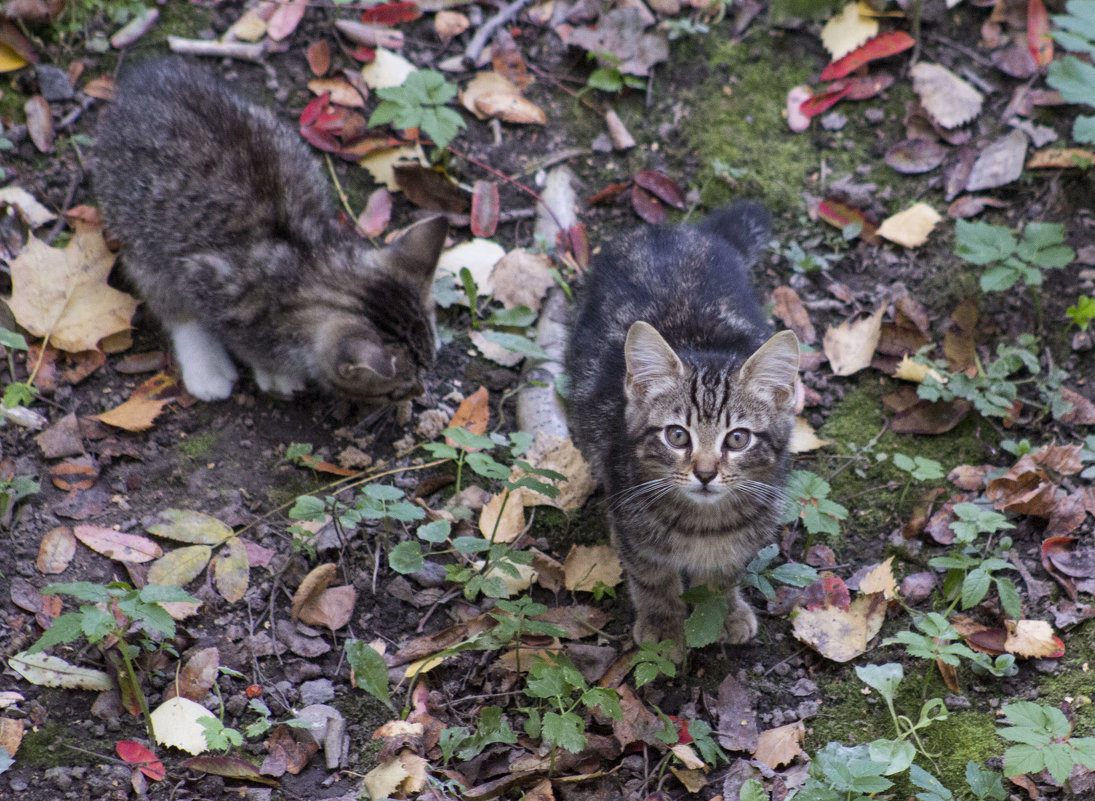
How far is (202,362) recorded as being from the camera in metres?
4.27

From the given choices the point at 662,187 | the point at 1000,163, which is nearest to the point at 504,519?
the point at 662,187

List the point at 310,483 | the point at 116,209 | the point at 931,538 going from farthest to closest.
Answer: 1. the point at 116,209
2. the point at 310,483
3. the point at 931,538

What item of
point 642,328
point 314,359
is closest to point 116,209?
point 314,359

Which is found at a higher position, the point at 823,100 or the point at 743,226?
the point at 823,100

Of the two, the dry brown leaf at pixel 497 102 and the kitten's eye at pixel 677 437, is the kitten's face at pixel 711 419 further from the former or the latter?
the dry brown leaf at pixel 497 102

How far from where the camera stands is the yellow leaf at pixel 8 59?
4.81 meters

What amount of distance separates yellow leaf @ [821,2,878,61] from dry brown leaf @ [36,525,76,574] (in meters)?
4.12

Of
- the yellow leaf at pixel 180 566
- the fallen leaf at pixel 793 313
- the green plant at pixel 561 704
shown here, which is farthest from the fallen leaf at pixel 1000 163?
the yellow leaf at pixel 180 566

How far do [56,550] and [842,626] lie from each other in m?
2.69

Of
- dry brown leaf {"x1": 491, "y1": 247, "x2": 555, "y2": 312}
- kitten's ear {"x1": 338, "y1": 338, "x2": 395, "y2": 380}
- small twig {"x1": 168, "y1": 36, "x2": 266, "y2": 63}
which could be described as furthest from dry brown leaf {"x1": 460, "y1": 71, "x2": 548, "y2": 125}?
kitten's ear {"x1": 338, "y1": 338, "x2": 395, "y2": 380}

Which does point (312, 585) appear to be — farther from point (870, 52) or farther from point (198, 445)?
point (870, 52)

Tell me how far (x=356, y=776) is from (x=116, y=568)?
1.18m

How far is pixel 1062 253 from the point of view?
4.01m

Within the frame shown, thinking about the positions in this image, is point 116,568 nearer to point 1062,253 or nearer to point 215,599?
point 215,599
